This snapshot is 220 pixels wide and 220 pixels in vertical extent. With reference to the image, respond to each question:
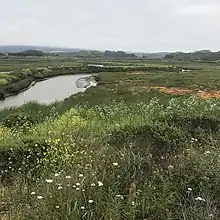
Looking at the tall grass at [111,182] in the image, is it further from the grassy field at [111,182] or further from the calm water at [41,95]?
the calm water at [41,95]

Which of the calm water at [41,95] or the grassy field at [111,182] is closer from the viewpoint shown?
the grassy field at [111,182]

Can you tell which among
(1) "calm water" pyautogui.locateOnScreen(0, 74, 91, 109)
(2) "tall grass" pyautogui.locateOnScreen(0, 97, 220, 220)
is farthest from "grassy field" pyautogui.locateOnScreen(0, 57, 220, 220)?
(1) "calm water" pyautogui.locateOnScreen(0, 74, 91, 109)

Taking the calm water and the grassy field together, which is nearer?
the grassy field

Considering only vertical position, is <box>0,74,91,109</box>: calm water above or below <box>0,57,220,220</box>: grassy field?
below

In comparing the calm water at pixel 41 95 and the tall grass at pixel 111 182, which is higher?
the tall grass at pixel 111 182

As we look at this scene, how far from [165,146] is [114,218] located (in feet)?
13.5

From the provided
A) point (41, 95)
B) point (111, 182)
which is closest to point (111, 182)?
point (111, 182)

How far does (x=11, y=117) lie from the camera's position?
14.6 m

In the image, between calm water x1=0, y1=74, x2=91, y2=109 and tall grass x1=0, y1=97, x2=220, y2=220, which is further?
calm water x1=0, y1=74, x2=91, y2=109

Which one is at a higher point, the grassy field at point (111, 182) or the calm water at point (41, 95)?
the grassy field at point (111, 182)

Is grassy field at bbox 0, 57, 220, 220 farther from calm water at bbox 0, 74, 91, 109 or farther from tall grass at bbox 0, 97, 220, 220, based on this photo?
calm water at bbox 0, 74, 91, 109

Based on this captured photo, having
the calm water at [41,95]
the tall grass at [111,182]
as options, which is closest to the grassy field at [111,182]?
the tall grass at [111,182]

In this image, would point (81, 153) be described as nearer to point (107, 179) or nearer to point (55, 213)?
point (107, 179)

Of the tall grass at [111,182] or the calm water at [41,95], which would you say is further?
the calm water at [41,95]
